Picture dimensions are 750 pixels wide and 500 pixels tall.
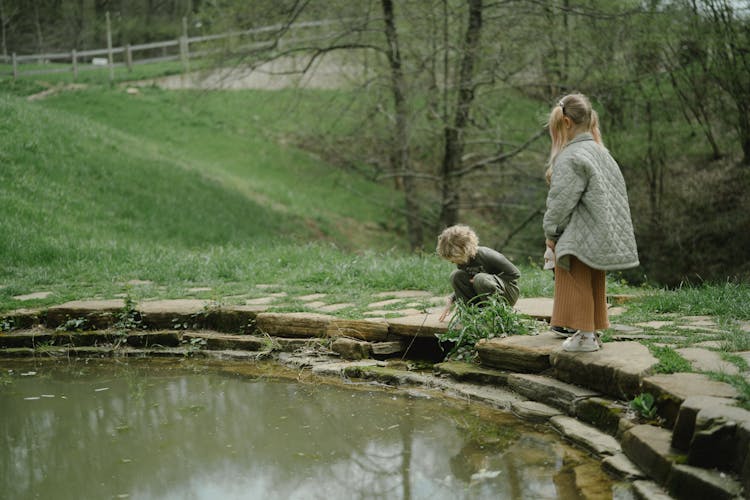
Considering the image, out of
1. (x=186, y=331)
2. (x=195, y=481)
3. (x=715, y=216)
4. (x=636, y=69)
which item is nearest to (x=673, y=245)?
(x=715, y=216)

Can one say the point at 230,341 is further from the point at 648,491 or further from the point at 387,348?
the point at 648,491

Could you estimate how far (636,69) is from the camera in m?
13.6

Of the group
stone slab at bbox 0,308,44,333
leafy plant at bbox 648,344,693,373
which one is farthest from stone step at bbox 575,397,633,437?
stone slab at bbox 0,308,44,333

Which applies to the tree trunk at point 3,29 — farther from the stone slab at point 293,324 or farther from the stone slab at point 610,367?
the stone slab at point 610,367

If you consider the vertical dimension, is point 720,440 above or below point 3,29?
below

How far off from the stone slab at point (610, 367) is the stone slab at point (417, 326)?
1.14 metres

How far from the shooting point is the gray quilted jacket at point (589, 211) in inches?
172

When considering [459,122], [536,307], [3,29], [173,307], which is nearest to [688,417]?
[536,307]

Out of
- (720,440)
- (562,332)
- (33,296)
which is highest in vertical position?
(720,440)

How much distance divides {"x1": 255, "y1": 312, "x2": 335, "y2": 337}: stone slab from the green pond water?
1.94ft

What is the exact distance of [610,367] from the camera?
4191mm

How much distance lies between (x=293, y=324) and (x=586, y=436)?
294 centimetres

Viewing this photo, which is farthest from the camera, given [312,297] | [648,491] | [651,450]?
[312,297]

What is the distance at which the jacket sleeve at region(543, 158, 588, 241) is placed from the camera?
4.43 metres
